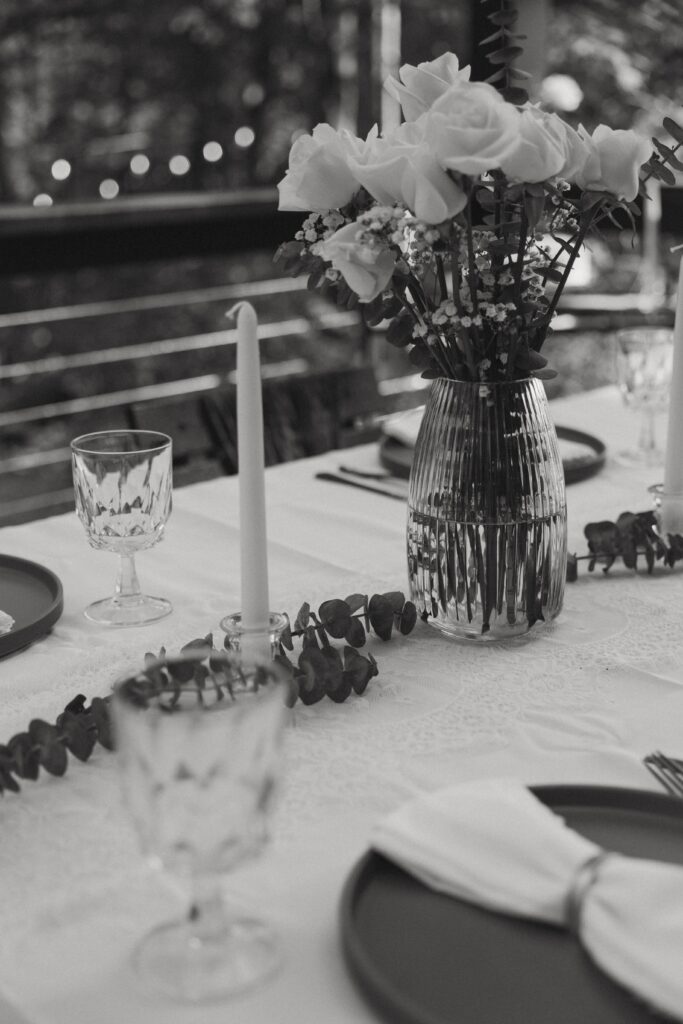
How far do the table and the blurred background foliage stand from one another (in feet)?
13.6

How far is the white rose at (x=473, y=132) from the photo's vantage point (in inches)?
35.2

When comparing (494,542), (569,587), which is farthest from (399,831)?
(569,587)

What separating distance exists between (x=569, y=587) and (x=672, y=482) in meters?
0.19

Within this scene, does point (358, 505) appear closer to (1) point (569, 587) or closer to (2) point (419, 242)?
(1) point (569, 587)

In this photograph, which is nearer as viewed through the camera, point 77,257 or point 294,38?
point 77,257

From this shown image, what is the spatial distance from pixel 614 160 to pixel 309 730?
54cm

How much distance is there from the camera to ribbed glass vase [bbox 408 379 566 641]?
1.06 m

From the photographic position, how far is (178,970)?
2.04 feet

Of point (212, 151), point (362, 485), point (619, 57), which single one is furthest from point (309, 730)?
point (619, 57)

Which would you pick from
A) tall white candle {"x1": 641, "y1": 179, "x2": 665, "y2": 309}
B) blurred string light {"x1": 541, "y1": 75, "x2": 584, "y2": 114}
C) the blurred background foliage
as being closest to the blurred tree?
the blurred background foliage

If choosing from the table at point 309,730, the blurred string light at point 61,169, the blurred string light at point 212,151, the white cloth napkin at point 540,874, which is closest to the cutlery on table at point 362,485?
the table at point 309,730

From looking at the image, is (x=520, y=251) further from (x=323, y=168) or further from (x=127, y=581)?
(x=127, y=581)

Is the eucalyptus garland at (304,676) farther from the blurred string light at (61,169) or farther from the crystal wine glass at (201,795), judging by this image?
the blurred string light at (61,169)

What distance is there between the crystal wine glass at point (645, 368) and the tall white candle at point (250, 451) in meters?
0.87
